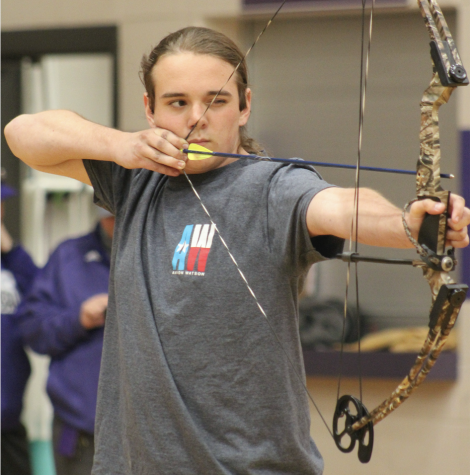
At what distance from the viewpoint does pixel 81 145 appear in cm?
125

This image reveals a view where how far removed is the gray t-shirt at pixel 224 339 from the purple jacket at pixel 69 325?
3.46ft

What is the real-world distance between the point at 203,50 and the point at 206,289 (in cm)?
39

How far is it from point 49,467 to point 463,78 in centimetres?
271

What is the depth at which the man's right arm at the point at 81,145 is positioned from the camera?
3.71 feet

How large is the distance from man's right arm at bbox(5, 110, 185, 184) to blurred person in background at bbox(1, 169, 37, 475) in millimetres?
1150

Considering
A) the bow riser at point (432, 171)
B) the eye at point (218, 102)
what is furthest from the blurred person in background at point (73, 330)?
the bow riser at point (432, 171)

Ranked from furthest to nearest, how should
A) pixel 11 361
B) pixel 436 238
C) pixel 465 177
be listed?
pixel 465 177
pixel 11 361
pixel 436 238

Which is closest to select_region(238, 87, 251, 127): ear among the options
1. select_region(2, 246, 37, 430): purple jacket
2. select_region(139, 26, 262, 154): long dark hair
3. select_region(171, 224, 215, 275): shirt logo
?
select_region(139, 26, 262, 154): long dark hair

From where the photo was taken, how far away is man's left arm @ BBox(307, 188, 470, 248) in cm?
87

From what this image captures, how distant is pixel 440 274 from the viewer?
94 cm

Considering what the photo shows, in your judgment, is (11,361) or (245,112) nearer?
(245,112)

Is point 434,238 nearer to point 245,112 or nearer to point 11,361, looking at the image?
point 245,112

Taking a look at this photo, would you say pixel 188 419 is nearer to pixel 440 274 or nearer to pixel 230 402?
pixel 230 402

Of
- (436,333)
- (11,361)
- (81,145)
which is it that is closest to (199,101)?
(81,145)
